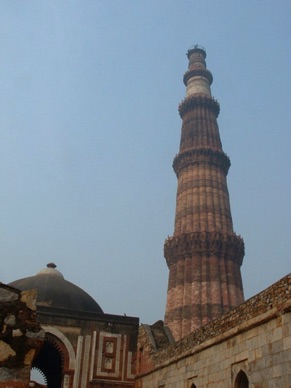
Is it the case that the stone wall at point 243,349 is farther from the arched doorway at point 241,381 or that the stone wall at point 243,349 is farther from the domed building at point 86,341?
the domed building at point 86,341

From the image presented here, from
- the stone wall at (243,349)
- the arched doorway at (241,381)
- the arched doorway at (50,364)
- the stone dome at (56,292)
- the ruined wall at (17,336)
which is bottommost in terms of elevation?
the ruined wall at (17,336)

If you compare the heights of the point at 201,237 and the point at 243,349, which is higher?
the point at 201,237

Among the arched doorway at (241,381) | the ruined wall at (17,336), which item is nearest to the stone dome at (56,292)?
the arched doorway at (241,381)

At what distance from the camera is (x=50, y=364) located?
618 inches

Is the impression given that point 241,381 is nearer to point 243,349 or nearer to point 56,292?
point 243,349

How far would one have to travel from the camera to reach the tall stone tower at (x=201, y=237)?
69.1 ft

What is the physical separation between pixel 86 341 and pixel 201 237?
10.5 m

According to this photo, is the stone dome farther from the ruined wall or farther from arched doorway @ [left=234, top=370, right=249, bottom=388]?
the ruined wall

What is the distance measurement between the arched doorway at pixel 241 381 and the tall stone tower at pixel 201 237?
12861 mm

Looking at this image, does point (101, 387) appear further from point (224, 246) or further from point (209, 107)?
point (209, 107)

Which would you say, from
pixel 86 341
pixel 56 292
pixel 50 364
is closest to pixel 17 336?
pixel 86 341

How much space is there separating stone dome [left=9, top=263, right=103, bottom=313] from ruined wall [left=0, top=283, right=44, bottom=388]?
10521 mm

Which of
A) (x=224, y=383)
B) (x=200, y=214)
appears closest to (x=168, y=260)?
(x=200, y=214)

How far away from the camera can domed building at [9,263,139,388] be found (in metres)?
12.8
